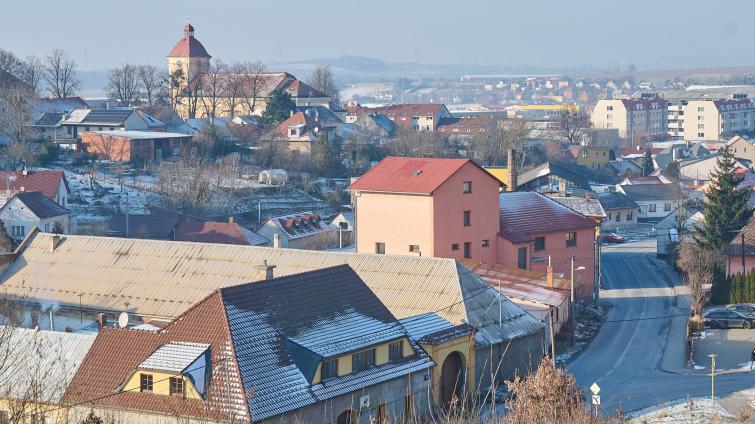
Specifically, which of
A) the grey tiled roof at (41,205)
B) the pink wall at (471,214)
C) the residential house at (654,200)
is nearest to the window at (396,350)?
the pink wall at (471,214)

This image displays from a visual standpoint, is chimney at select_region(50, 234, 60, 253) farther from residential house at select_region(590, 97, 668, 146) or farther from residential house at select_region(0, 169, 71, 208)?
residential house at select_region(590, 97, 668, 146)

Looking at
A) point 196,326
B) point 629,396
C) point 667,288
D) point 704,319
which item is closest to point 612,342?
point 704,319

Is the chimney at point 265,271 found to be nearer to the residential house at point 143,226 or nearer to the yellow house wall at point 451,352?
the yellow house wall at point 451,352

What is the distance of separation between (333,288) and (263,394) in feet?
12.5

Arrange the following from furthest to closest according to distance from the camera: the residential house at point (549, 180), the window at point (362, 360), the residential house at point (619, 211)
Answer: the residential house at point (619, 211), the residential house at point (549, 180), the window at point (362, 360)

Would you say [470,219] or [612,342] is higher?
[470,219]

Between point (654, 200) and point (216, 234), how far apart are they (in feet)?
90.2

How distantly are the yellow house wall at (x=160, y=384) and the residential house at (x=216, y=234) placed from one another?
26.0 metres

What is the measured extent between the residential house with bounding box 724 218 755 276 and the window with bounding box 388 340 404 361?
17.2m

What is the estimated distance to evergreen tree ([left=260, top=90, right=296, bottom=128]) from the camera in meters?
75.5

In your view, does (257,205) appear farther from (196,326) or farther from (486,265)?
(196,326)

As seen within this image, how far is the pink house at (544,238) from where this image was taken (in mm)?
37438

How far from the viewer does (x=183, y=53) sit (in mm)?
103438

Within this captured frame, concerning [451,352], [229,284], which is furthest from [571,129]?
[451,352]
